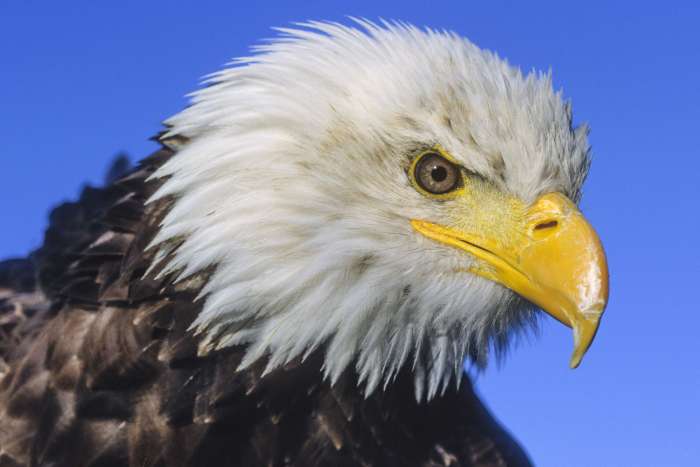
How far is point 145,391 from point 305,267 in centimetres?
91

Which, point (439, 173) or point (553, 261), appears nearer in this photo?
point (553, 261)

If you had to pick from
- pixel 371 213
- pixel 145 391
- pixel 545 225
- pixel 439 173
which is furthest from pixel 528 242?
pixel 145 391

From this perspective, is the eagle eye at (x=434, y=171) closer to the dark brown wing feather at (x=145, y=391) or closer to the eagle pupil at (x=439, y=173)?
the eagle pupil at (x=439, y=173)

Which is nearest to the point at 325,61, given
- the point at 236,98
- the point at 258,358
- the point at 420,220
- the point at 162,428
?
the point at 236,98

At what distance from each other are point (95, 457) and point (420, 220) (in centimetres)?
177

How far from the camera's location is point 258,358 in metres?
4.45

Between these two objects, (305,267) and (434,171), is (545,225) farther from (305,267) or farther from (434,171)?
(305,267)

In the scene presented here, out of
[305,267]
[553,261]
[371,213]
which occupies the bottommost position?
[305,267]

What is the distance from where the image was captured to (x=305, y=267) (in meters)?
4.37

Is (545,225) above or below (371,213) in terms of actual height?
above

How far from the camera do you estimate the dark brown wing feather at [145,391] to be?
443 centimetres

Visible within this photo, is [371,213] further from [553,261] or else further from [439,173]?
[553,261]

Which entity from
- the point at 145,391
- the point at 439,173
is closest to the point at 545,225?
the point at 439,173

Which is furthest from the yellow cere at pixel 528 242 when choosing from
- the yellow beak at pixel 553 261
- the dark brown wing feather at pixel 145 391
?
the dark brown wing feather at pixel 145 391
